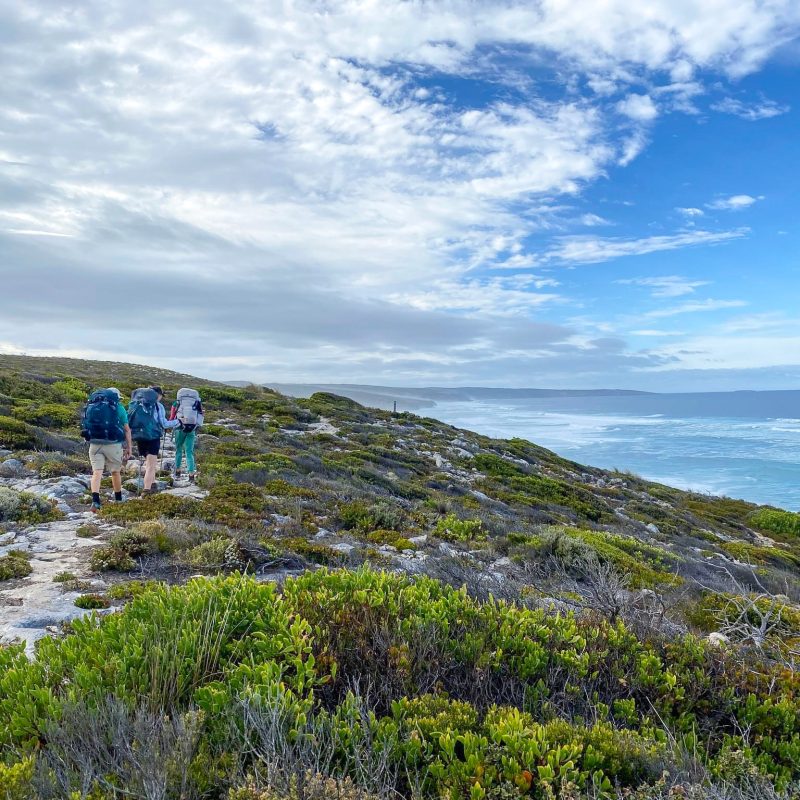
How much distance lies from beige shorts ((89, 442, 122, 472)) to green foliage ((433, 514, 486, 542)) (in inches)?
231

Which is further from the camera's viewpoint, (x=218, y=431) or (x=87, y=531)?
(x=218, y=431)

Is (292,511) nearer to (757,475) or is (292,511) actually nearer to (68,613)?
(68,613)

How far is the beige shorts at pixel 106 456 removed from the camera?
8.94m

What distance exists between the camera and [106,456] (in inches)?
357

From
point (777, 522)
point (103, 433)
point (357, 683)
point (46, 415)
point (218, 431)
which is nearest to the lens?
point (357, 683)

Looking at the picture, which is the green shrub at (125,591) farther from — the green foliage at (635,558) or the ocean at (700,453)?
the ocean at (700,453)

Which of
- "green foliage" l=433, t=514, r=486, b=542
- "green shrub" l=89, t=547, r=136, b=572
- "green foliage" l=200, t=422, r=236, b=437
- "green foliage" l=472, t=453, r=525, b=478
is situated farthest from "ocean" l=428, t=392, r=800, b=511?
"green shrub" l=89, t=547, r=136, b=572

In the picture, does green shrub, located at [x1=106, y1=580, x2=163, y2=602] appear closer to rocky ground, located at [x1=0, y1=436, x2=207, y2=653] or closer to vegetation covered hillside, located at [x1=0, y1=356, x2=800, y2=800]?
vegetation covered hillside, located at [x1=0, y1=356, x2=800, y2=800]

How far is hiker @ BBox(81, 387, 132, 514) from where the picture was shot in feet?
29.3

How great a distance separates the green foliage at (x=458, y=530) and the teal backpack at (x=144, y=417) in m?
5.79

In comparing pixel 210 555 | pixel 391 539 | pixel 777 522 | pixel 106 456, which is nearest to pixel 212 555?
pixel 210 555

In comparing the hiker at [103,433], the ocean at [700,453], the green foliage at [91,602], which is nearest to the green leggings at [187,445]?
the hiker at [103,433]

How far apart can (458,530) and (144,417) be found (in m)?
6.47

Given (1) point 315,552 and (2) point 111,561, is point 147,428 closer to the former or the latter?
(2) point 111,561
